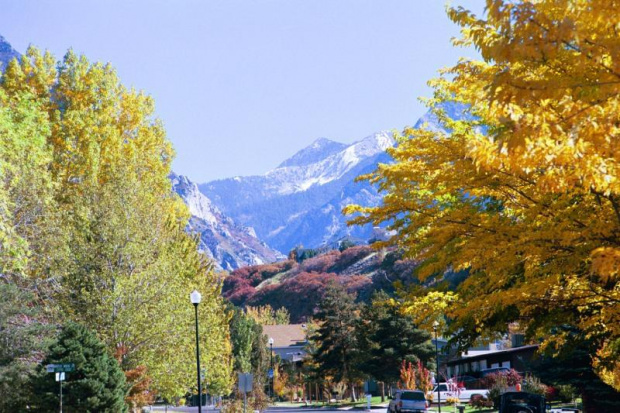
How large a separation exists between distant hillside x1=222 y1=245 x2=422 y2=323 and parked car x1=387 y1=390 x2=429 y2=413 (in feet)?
268

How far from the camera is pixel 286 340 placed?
4589 inches

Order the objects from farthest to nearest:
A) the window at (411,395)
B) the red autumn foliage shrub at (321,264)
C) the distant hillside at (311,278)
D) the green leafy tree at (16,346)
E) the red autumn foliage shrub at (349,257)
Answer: the red autumn foliage shrub at (321,264) → the red autumn foliage shrub at (349,257) → the distant hillside at (311,278) → the window at (411,395) → the green leafy tree at (16,346)

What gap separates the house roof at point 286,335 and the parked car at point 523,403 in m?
93.7

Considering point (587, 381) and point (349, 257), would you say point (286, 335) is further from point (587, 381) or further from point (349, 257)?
point (587, 381)

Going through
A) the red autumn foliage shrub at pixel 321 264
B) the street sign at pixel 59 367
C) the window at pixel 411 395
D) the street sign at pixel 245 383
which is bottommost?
the window at pixel 411 395

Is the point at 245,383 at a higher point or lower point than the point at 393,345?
lower

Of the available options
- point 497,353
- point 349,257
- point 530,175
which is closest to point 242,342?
point 497,353

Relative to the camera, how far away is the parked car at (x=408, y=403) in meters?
38.4

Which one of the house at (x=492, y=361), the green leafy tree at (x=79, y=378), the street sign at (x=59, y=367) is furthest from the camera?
the house at (x=492, y=361)

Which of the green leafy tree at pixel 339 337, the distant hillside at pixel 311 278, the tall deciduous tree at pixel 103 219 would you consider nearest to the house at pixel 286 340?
the distant hillside at pixel 311 278

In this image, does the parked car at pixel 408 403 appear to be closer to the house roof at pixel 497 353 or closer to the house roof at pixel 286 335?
the house roof at pixel 497 353

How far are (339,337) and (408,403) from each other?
3180 centimetres

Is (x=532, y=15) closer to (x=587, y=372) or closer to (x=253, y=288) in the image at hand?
(x=587, y=372)

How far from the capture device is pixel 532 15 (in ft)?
22.5
